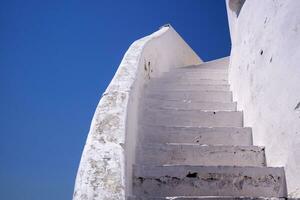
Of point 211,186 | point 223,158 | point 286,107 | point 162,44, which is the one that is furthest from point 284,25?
point 162,44

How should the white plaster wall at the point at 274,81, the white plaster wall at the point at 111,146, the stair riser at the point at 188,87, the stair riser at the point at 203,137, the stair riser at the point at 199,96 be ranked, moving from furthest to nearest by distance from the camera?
the stair riser at the point at 188,87, the stair riser at the point at 199,96, the stair riser at the point at 203,137, the white plaster wall at the point at 274,81, the white plaster wall at the point at 111,146

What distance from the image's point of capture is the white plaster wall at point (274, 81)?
2.09 metres

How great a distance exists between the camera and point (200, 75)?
17.9ft

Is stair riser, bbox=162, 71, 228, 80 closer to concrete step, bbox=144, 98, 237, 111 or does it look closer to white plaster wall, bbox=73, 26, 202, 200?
concrete step, bbox=144, 98, 237, 111

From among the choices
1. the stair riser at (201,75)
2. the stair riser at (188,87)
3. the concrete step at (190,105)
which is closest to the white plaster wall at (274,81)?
the concrete step at (190,105)

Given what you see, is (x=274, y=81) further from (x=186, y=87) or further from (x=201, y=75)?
(x=201, y=75)

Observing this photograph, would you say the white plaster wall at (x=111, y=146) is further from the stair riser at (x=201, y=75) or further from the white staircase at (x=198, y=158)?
the stair riser at (x=201, y=75)

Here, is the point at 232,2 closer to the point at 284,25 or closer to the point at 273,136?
the point at 284,25

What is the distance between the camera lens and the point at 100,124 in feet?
6.35

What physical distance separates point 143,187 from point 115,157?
0.54 m

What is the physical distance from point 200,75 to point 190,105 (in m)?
1.86

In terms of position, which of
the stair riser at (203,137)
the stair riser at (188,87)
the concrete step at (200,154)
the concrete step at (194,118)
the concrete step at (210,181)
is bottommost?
the concrete step at (210,181)

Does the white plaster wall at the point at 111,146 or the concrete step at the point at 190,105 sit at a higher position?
the concrete step at the point at 190,105

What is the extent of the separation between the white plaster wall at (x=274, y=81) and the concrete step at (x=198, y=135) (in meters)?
0.12
